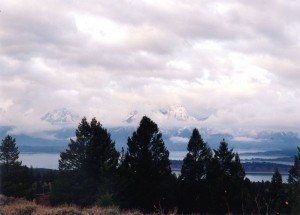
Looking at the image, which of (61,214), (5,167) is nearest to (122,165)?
(5,167)

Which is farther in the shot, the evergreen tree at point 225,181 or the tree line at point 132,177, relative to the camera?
the tree line at point 132,177

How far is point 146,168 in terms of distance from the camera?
4291 centimetres

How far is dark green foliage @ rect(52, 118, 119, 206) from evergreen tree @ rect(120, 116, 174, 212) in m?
1.58

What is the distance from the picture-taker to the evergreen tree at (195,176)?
48.8m

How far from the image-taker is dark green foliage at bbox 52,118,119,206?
4234 cm

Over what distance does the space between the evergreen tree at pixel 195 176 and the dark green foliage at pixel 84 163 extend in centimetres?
973

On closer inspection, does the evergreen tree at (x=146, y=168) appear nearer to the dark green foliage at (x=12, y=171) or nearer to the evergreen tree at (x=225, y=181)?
the evergreen tree at (x=225, y=181)

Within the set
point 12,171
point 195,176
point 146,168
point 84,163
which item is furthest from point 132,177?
point 12,171

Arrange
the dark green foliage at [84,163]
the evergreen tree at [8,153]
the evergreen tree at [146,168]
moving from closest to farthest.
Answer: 1. the evergreen tree at [146,168]
2. the dark green foliage at [84,163]
3. the evergreen tree at [8,153]

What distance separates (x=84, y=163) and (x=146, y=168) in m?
5.44

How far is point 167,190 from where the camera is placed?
45.0 m

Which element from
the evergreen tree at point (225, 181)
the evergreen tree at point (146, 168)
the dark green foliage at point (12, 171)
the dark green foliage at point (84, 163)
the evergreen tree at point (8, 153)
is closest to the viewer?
the evergreen tree at point (225, 181)

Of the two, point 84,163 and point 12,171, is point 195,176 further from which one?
point 12,171

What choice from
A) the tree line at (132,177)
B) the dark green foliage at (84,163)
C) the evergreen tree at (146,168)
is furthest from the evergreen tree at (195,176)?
the dark green foliage at (84,163)
